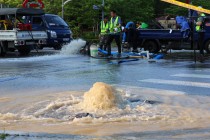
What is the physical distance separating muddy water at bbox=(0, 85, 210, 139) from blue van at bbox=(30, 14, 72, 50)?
14491 millimetres

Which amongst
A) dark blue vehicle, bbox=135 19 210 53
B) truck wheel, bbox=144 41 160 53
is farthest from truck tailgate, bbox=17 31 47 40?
truck wheel, bbox=144 41 160 53

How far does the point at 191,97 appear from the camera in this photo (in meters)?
8.71

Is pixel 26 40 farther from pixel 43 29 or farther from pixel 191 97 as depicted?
pixel 191 97

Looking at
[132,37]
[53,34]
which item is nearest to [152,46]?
[132,37]

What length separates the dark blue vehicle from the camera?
20906mm

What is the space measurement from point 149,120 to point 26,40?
1470 cm

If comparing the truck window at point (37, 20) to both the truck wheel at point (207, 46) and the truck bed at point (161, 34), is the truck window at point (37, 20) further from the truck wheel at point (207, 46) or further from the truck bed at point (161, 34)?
the truck wheel at point (207, 46)

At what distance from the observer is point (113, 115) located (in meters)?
7.09

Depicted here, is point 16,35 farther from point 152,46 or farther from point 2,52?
point 152,46

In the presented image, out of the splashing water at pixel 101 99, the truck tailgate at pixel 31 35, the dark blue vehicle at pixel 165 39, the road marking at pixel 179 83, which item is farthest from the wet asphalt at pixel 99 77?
the dark blue vehicle at pixel 165 39

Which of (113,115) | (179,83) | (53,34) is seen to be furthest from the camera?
(53,34)

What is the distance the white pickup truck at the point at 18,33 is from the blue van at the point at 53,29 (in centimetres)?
90

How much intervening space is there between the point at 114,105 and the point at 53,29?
54.2ft

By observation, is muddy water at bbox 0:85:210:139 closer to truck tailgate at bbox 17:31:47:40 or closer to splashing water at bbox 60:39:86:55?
truck tailgate at bbox 17:31:47:40
